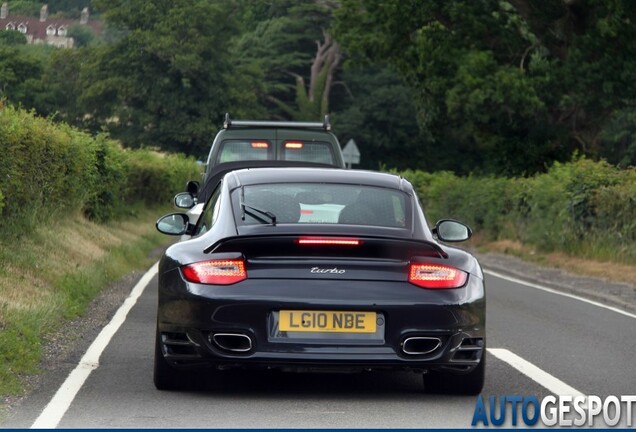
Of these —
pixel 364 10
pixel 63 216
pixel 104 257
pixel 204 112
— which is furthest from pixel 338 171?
pixel 204 112

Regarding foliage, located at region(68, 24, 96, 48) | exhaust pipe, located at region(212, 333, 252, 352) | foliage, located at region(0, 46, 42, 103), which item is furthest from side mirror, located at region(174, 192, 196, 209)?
foliage, located at region(68, 24, 96, 48)

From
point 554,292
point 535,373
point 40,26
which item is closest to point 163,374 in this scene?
point 535,373

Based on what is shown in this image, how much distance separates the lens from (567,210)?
92.3ft

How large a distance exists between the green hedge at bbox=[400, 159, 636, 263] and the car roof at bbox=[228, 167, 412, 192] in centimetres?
1546

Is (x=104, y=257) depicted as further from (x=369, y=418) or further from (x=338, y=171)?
→ (x=369, y=418)

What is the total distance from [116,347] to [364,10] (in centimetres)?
3223

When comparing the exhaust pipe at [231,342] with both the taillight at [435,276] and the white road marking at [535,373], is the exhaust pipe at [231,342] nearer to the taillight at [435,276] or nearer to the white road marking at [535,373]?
the taillight at [435,276]

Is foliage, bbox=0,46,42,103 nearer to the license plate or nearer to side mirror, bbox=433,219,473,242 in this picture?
side mirror, bbox=433,219,473,242

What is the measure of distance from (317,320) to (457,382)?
1251 mm

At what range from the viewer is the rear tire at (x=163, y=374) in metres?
9.50

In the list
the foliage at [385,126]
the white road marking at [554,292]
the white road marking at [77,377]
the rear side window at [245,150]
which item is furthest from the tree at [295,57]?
the white road marking at [77,377]

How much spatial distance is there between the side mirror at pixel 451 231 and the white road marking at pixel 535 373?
1150mm

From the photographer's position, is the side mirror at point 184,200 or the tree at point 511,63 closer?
the side mirror at point 184,200

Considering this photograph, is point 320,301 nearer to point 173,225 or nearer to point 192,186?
point 173,225
